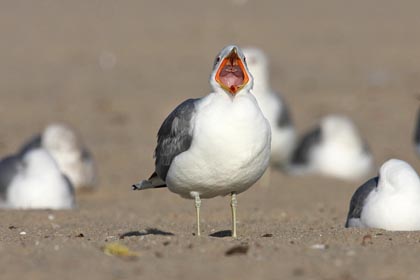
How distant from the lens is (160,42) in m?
24.5

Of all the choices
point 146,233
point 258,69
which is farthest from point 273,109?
point 146,233

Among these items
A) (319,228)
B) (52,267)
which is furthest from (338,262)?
(319,228)

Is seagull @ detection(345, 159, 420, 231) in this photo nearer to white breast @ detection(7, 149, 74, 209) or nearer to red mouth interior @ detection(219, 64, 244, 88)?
red mouth interior @ detection(219, 64, 244, 88)

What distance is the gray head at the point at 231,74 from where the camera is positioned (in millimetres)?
7113

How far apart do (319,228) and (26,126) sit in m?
8.47

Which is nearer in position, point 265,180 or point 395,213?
point 395,213

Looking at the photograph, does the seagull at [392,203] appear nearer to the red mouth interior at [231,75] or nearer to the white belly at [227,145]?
the white belly at [227,145]

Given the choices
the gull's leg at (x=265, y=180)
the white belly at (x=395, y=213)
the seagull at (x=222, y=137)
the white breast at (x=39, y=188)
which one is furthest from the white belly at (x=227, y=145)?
the gull's leg at (x=265, y=180)

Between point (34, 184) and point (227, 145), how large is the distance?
450cm

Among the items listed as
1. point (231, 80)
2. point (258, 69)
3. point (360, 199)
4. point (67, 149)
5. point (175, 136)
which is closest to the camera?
point (231, 80)

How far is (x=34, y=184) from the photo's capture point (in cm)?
1108

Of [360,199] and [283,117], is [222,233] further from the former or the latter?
[283,117]

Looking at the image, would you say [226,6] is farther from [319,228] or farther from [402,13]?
[319,228]

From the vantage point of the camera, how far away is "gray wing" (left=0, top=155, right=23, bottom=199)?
1116cm
